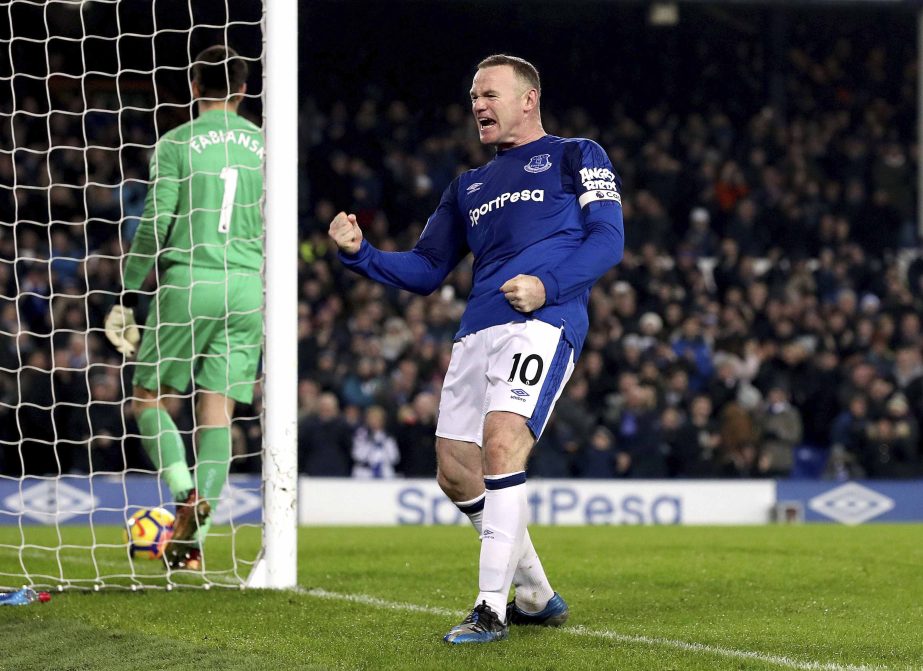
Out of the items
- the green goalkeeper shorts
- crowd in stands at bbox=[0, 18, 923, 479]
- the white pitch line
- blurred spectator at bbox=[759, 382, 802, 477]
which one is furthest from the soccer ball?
blurred spectator at bbox=[759, 382, 802, 477]

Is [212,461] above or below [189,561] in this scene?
above

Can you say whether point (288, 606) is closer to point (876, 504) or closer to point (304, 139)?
point (876, 504)

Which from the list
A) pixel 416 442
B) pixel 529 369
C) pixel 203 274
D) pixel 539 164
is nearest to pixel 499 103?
pixel 539 164

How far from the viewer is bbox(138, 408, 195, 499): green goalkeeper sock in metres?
7.18

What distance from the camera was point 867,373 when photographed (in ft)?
55.2

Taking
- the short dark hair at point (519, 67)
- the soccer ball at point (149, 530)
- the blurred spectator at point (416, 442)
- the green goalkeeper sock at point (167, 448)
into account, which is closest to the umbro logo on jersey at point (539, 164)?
the short dark hair at point (519, 67)

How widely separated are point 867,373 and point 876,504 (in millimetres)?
2422

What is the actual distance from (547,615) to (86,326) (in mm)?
7845

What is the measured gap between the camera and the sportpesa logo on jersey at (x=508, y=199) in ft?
17.4

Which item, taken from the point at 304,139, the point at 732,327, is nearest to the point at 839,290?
the point at 732,327

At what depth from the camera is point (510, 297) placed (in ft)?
16.1

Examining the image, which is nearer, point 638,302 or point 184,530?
point 184,530

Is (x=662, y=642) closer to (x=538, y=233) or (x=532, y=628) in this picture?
(x=532, y=628)

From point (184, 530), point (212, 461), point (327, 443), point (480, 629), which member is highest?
point (212, 461)
